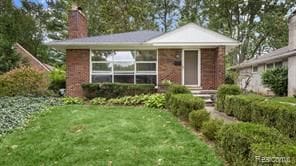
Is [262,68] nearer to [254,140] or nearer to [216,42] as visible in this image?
[216,42]

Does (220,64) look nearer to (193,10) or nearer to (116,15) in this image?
(116,15)

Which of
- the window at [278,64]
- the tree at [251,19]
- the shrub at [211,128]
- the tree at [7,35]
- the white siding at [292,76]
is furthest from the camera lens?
the tree at [251,19]

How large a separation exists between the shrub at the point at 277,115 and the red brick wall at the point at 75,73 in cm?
946

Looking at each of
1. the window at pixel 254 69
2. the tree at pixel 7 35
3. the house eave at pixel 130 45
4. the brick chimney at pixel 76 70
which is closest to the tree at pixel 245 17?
the window at pixel 254 69

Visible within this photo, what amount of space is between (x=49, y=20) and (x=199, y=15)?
17.4 metres

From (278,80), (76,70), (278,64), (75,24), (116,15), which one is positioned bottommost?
(278,80)

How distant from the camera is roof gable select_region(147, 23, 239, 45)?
1549cm

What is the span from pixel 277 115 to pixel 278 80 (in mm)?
13250

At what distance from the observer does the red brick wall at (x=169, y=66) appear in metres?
16.1

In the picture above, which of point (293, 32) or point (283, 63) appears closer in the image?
point (293, 32)


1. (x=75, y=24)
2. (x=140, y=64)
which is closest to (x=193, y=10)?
(x=75, y=24)

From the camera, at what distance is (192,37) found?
15.6m

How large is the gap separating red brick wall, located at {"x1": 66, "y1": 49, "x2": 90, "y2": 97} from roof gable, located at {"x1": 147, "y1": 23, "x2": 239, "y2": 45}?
347 cm

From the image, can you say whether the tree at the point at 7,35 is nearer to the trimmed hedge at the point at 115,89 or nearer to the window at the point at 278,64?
the trimmed hedge at the point at 115,89
